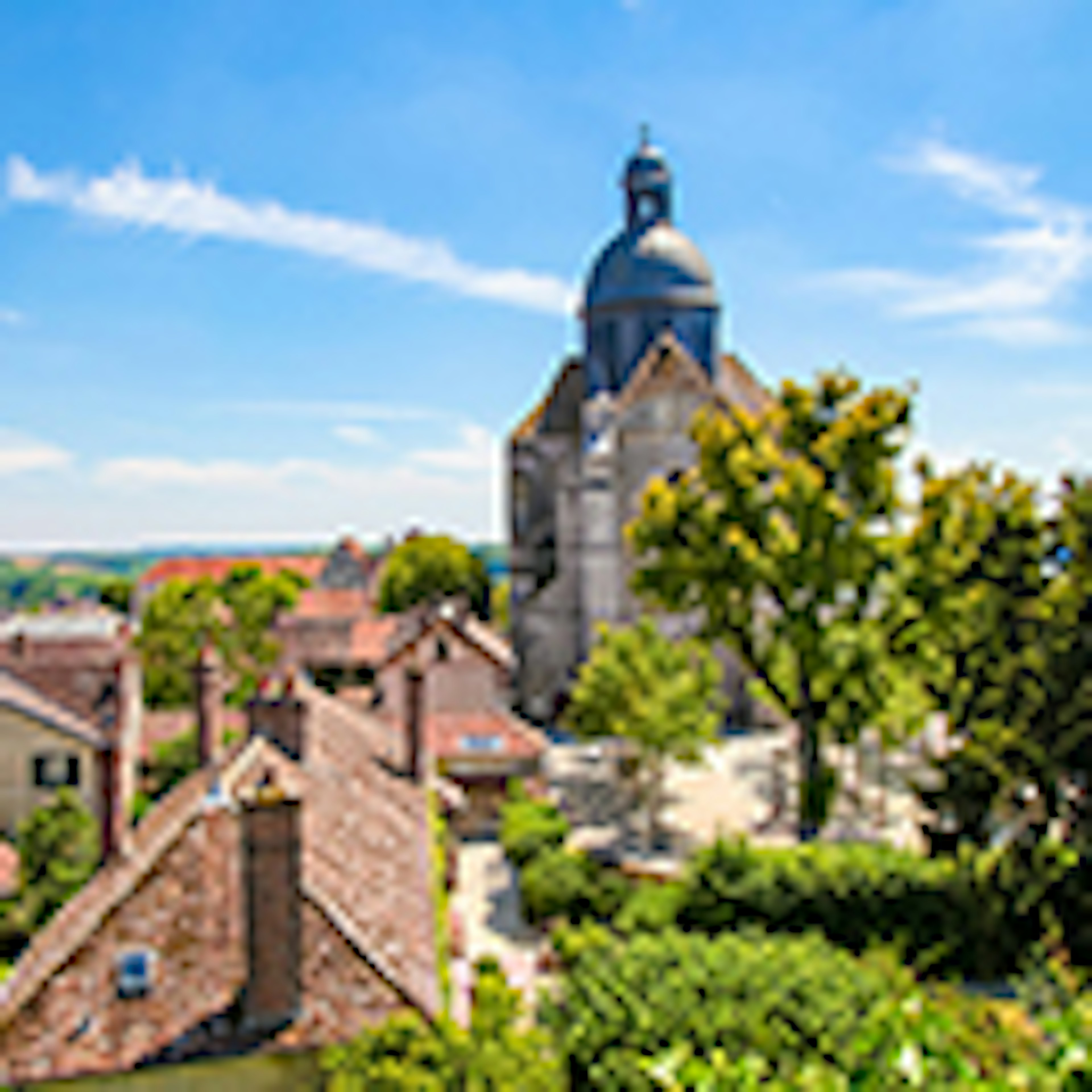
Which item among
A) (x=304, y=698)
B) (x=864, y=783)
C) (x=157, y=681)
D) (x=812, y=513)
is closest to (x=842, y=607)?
(x=812, y=513)

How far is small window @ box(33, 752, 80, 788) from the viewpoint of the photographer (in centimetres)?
3353

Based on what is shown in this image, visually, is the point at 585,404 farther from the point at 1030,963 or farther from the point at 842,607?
the point at 1030,963

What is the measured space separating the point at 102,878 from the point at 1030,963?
1620cm

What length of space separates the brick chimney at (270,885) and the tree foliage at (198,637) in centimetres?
3248

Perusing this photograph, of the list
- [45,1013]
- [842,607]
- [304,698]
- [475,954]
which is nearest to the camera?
[45,1013]

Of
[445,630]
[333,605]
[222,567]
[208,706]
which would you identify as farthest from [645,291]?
[222,567]

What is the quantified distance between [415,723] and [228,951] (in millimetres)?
9235

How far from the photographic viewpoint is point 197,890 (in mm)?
14312

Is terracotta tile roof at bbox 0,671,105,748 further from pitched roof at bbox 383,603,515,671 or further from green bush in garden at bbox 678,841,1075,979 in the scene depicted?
green bush in garden at bbox 678,841,1075,979

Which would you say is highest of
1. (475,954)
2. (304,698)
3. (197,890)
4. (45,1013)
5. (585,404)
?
(585,404)

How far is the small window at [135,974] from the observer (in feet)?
42.9

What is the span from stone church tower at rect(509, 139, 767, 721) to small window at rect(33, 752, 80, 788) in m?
21.0

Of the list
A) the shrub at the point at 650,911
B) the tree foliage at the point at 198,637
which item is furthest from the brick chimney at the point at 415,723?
the tree foliage at the point at 198,637

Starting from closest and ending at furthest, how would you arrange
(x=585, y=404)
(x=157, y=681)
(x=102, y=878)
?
(x=102, y=878) < (x=585, y=404) < (x=157, y=681)
